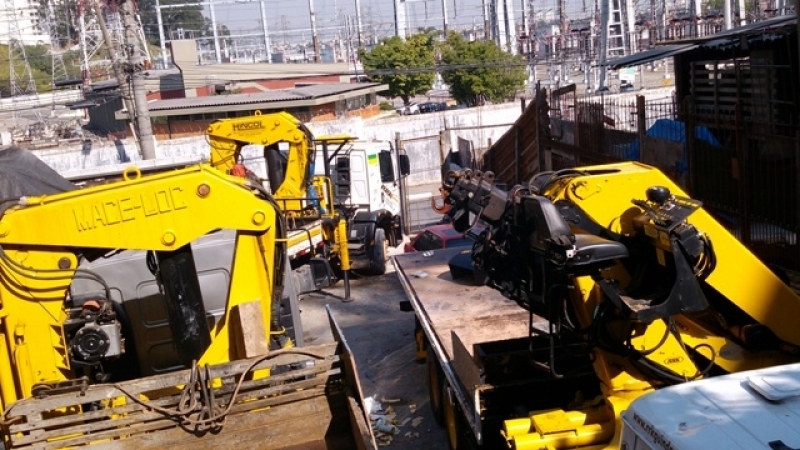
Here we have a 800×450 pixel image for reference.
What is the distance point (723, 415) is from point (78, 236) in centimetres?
400

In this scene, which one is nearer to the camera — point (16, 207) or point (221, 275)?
point (16, 207)

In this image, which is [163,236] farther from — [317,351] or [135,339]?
[135,339]

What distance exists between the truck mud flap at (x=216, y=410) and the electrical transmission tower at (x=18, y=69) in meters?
45.8

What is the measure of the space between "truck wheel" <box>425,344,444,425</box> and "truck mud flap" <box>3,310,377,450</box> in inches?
99.3

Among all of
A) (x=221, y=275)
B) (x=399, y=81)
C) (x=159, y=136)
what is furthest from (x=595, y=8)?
(x=221, y=275)

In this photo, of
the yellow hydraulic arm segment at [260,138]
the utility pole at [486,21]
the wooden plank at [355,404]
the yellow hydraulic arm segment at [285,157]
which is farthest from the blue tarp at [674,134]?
the utility pole at [486,21]

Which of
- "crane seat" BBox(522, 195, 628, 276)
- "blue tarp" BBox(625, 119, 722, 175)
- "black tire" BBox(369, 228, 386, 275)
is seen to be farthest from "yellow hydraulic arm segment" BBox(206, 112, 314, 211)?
"crane seat" BBox(522, 195, 628, 276)

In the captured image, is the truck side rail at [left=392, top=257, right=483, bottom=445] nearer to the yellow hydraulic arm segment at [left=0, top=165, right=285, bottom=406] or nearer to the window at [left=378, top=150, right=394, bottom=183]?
the yellow hydraulic arm segment at [left=0, top=165, right=285, bottom=406]

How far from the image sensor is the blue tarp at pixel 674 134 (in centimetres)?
1075

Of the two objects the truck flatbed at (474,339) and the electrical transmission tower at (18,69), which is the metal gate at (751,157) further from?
the electrical transmission tower at (18,69)

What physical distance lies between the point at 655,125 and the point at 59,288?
903 centimetres

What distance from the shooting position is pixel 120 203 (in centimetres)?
540

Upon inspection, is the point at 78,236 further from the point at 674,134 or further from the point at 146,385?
the point at 674,134

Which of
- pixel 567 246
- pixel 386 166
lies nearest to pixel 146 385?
pixel 567 246
